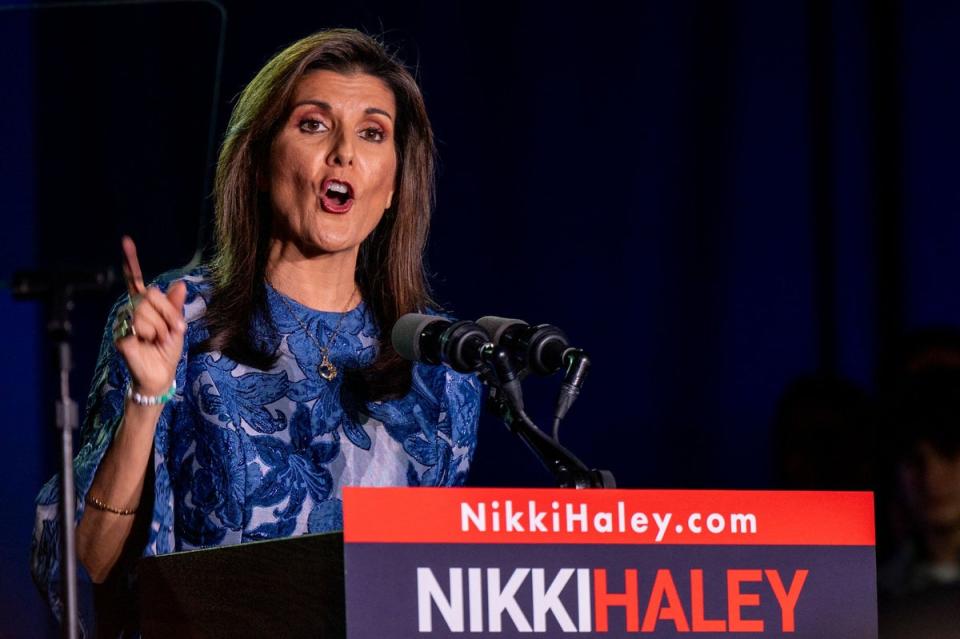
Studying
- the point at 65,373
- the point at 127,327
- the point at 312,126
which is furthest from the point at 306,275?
the point at 65,373

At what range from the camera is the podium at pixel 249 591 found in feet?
4.18

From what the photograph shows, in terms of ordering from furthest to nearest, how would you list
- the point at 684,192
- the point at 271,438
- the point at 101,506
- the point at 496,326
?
the point at 684,192
the point at 271,438
the point at 101,506
the point at 496,326

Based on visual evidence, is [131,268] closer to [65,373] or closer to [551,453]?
[65,373]

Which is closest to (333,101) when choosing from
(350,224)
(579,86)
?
(350,224)

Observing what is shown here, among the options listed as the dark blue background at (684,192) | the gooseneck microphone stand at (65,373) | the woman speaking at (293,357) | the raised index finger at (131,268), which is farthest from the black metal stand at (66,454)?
the dark blue background at (684,192)

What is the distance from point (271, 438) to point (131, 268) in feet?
1.93

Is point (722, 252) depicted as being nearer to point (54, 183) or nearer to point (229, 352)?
point (229, 352)

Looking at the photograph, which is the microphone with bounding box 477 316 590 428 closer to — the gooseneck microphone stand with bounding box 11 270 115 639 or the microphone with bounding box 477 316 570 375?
the microphone with bounding box 477 316 570 375

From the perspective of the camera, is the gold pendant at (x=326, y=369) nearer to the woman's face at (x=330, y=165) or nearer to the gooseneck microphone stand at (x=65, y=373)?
the woman's face at (x=330, y=165)

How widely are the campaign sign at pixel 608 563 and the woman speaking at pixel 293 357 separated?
0.63 meters

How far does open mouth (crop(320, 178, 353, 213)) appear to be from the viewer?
2242 mm

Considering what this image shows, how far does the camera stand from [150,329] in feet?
4.98

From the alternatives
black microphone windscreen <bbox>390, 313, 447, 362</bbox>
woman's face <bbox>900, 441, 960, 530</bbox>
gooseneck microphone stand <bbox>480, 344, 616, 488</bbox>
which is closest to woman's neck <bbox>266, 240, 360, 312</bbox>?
black microphone windscreen <bbox>390, 313, 447, 362</bbox>

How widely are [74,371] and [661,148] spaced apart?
150 cm
